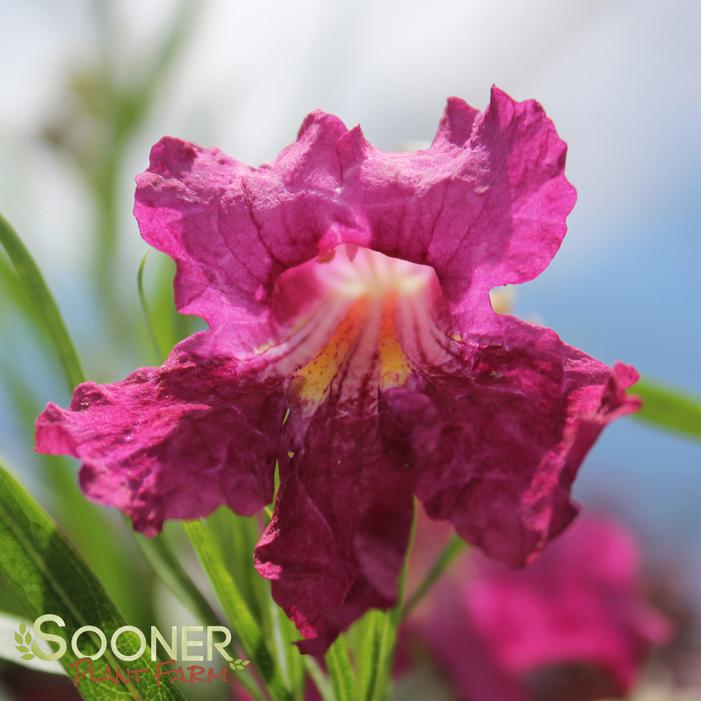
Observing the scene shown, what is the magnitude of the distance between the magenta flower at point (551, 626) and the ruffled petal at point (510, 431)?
701mm

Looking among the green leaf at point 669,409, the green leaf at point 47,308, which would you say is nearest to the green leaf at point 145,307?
the green leaf at point 47,308

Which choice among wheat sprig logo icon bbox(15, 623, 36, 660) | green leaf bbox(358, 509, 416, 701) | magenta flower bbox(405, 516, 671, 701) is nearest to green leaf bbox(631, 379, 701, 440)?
green leaf bbox(358, 509, 416, 701)

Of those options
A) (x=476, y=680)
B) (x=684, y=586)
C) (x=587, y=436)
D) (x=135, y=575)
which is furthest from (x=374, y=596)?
(x=684, y=586)

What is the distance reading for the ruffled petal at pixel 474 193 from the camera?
62 cm

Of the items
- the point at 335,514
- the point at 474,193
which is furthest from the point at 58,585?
the point at 474,193

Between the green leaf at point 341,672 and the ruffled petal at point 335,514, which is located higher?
the ruffled petal at point 335,514

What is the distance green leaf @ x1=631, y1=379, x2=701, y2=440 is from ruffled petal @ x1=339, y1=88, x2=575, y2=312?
36 cm

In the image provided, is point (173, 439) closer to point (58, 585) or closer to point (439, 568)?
point (58, 585)

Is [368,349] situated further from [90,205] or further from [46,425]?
[90,205]

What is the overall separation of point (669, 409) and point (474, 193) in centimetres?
45

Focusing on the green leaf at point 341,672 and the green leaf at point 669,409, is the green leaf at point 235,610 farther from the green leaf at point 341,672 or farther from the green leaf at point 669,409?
the green leaf at point 669,409

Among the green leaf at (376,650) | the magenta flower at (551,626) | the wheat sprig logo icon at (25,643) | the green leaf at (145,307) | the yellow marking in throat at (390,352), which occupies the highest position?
the green leaf at (145,307)

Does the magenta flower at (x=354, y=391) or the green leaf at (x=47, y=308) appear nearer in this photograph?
the magenta flower at (x=354, y=391)

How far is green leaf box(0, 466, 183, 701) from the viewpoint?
644mm
